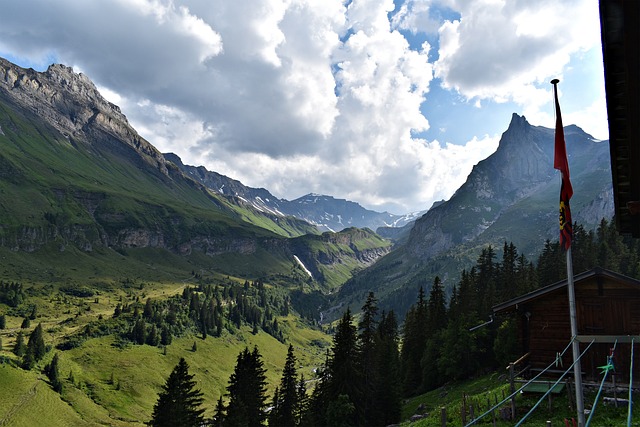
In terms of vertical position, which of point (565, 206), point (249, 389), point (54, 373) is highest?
point (565, 206)

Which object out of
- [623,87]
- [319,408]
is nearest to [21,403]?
[319,408]

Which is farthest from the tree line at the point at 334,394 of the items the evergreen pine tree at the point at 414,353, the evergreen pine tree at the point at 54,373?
the evergreen pine tree at the point at 54,373

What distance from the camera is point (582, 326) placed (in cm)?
2892

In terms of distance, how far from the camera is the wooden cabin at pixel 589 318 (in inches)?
1101

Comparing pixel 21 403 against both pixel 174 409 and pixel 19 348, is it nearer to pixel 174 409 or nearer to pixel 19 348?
pixel 19 348

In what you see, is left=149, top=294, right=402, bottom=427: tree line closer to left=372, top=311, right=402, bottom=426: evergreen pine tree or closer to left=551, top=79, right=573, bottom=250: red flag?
left=372, top=311, right=402, bottom=426: evergreen pine tree

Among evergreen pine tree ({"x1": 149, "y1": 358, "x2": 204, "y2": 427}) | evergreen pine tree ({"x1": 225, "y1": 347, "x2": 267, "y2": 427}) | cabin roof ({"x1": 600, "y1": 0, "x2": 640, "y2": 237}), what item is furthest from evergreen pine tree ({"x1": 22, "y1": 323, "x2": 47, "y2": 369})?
cabin roof ({"x1": 600, "y1": 0, "x2": 640, "y2": 237})

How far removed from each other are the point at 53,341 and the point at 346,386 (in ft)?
562

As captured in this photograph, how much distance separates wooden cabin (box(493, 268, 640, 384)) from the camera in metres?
28.0

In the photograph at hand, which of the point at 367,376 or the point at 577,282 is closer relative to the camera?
the point at 577,282

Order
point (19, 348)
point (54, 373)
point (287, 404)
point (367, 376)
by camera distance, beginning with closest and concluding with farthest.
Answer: point (367, 376) < point (287, 404) < point (54, 373) < point (19, 348)

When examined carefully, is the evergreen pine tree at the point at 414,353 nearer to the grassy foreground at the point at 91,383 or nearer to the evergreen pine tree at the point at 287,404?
the evergreen pine tree at the point at 287,404

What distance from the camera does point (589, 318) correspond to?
95.5 ft

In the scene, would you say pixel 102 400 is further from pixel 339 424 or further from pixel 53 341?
pixel 339 424
